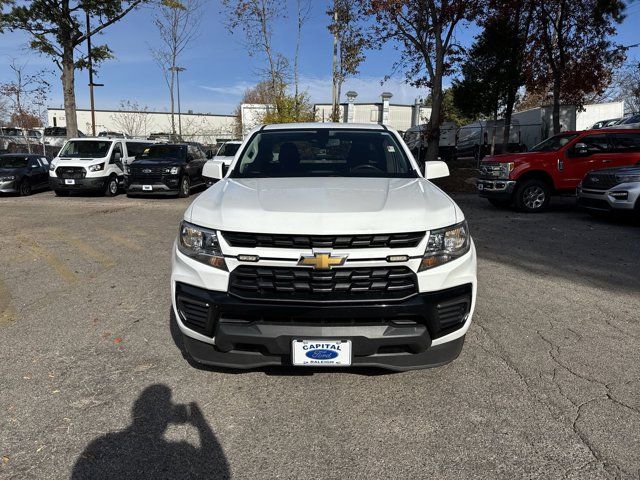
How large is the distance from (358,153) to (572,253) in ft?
15.3

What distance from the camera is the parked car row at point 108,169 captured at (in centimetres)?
1516

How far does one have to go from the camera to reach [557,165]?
11523mm

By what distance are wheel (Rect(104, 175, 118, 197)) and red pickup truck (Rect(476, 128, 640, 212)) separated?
11.9 meters

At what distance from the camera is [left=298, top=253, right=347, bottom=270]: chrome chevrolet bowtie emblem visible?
2.76m

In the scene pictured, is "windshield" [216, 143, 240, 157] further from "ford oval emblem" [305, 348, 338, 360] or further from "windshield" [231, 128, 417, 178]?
"ford oval emblem" [305, 348, 338, 360]

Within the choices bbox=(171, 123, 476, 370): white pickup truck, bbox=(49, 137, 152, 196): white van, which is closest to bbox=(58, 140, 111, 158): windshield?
bbox=(49, 137, 152, 196): white van

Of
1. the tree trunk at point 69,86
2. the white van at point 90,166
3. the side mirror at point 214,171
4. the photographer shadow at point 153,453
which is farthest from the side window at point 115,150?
the photographer shadow at point 153,453

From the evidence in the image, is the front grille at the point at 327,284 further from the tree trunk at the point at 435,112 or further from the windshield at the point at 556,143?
the tree trunk at the point at 435,112

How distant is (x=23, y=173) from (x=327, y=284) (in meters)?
16.3

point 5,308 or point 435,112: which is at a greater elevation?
point 435,112

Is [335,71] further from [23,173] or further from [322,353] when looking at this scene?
[322,353]

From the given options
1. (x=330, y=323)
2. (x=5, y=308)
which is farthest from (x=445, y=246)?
(x=5, y=308)

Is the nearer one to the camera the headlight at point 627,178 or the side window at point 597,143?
the headlight at point 627,178

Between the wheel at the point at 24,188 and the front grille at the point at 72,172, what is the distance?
143cm
